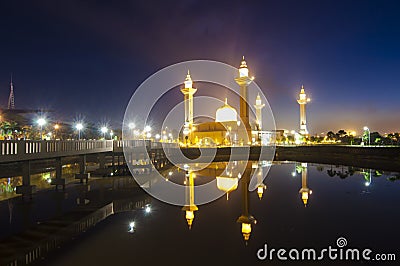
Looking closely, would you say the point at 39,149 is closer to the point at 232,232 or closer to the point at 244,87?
the point at 232,232

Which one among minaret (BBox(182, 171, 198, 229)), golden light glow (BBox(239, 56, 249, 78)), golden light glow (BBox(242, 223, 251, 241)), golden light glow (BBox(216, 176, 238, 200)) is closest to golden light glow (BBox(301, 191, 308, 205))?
golden light glow (BBox(216, 176, 238, 200))

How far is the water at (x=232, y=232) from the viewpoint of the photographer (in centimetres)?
988

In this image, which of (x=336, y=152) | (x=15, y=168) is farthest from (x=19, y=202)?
(x=336, y=152)

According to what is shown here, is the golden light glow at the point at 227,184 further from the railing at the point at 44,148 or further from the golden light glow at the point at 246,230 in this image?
the railing at the point at 44,148

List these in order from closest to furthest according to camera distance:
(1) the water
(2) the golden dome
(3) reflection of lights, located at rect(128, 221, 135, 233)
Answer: (1) the water
(3) reflection of lights, located at rect(128, 221, 135, 233)
(2) the golden dome

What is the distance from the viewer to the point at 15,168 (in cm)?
3697

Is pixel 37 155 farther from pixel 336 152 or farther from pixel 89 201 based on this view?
pixel 336 152

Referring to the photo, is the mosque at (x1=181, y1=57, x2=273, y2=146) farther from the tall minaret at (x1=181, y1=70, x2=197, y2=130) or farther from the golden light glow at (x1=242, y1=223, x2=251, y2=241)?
the golden light glow at (x1=242, y1=223, x2=251, y2=241)

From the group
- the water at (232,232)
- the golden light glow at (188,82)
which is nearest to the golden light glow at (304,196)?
the water at (232,232)

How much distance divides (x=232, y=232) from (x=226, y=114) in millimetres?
86453

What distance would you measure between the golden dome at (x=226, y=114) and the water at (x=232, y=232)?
77370 millimetres

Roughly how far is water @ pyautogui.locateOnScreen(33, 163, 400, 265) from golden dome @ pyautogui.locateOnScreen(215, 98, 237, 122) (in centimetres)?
7737

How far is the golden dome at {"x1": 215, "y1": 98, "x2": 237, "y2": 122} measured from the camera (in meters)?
97.0

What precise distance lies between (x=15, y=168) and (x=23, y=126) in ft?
108
